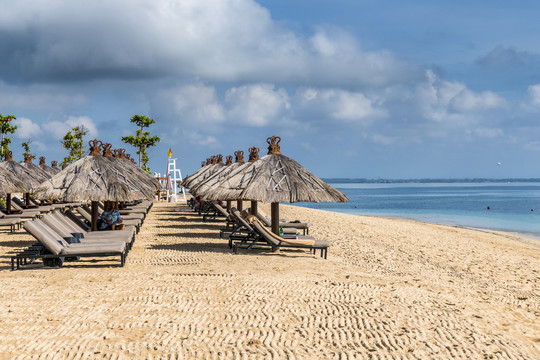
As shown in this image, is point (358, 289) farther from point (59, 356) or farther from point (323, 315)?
point (59, 356)

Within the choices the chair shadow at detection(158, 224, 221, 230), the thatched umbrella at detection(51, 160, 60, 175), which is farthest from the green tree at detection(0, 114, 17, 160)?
the chair shadow at detection(158, 224, 221, 230)

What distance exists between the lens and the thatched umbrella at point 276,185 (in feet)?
37.2

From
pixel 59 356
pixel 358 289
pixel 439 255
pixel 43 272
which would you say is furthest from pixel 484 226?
pixel 59 356

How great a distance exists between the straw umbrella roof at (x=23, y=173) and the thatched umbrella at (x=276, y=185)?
37.0 ft

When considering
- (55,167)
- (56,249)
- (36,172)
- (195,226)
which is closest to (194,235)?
(195,226)

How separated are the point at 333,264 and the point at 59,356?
647 cm

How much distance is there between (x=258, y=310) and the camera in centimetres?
648

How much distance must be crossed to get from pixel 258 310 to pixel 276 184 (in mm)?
5360

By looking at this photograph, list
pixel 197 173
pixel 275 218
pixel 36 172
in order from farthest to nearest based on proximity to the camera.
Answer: pixel 197 173
pixel 36 172
pixel 275 218

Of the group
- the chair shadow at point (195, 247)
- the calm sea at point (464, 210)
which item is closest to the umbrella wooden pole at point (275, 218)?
the chair shadow at point (195, 247)

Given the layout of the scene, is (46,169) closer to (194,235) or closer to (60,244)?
(194,235)

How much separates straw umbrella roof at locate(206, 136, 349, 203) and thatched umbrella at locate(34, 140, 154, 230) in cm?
224

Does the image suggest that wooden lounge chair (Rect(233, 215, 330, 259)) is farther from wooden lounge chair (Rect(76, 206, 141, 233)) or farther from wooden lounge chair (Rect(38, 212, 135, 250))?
wooden lounge chair (Rect(76, 206, 141, 233))

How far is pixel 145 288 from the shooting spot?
299 inches
